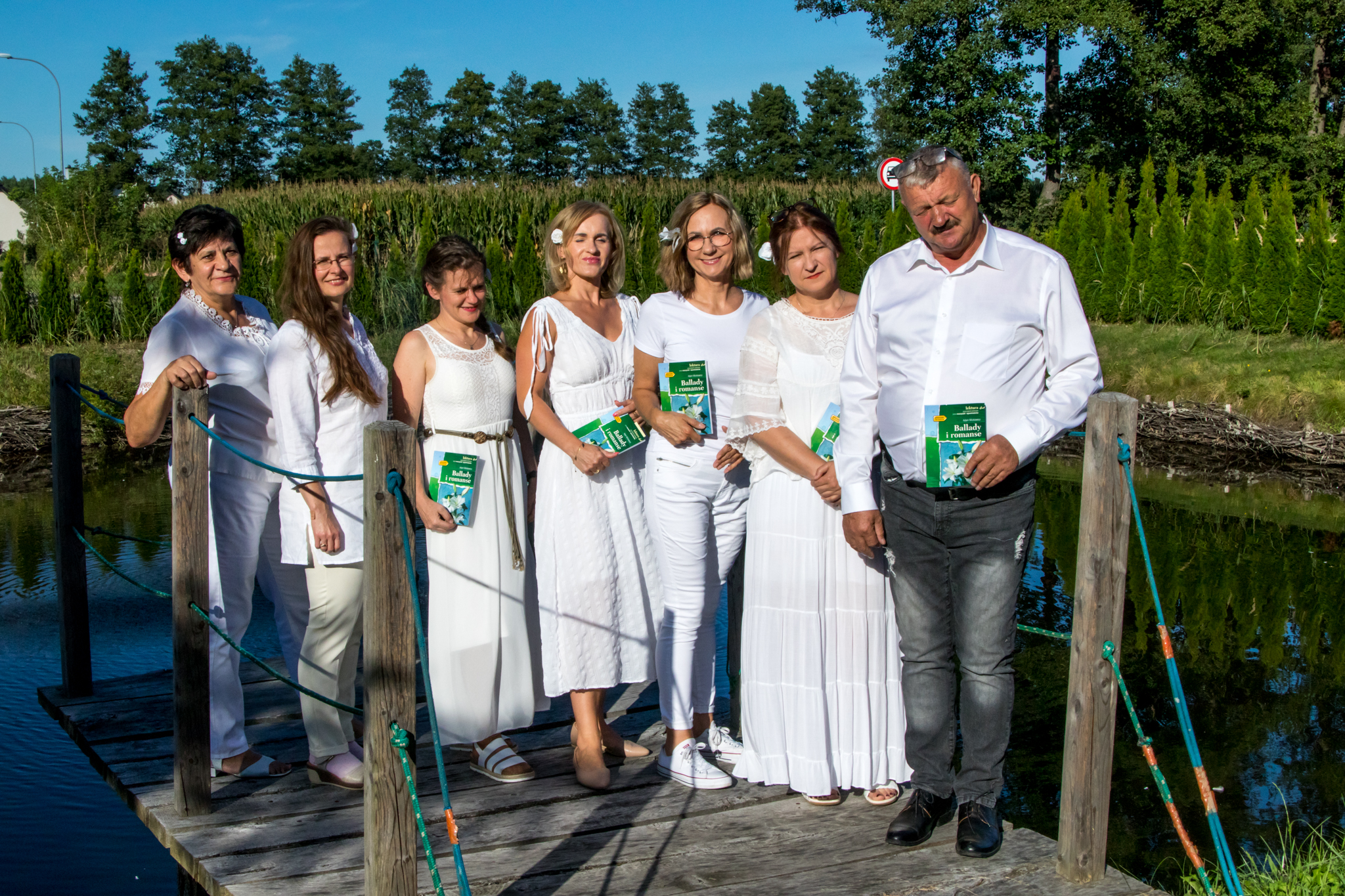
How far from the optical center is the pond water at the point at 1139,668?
5000 millimetres

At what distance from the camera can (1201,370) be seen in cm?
1441

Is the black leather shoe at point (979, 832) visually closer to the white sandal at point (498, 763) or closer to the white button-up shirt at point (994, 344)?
the white button-up shirt at point (994, 344)

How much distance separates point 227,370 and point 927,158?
229 cm

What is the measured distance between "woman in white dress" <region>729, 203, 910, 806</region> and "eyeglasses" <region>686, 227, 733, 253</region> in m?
0.21

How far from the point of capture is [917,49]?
33.7 meters

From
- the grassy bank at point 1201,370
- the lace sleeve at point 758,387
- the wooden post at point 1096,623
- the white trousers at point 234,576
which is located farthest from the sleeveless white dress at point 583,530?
the grassy bank at point 1201,370

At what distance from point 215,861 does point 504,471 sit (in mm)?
1487

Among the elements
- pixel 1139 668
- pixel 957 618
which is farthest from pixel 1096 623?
pixel 1139 668

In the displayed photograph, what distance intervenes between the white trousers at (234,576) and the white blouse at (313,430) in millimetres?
90

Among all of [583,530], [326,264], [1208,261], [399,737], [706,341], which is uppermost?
[1208,261]

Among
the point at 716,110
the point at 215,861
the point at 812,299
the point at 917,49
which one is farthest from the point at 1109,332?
the point at 716,110

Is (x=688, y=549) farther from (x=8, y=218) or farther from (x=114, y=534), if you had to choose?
(x=8, y=218)

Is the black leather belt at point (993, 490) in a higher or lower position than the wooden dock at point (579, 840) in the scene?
higher

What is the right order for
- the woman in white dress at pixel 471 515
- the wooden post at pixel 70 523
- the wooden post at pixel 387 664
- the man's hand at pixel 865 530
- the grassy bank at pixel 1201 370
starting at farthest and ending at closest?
the grassy bank at pixel 1201 370 → the wooden post at pixel 70 523 → the woman in white dress at pixel 471 515 → the man's hand at pixel 865 530 → the wooden post at pixel 387 664
